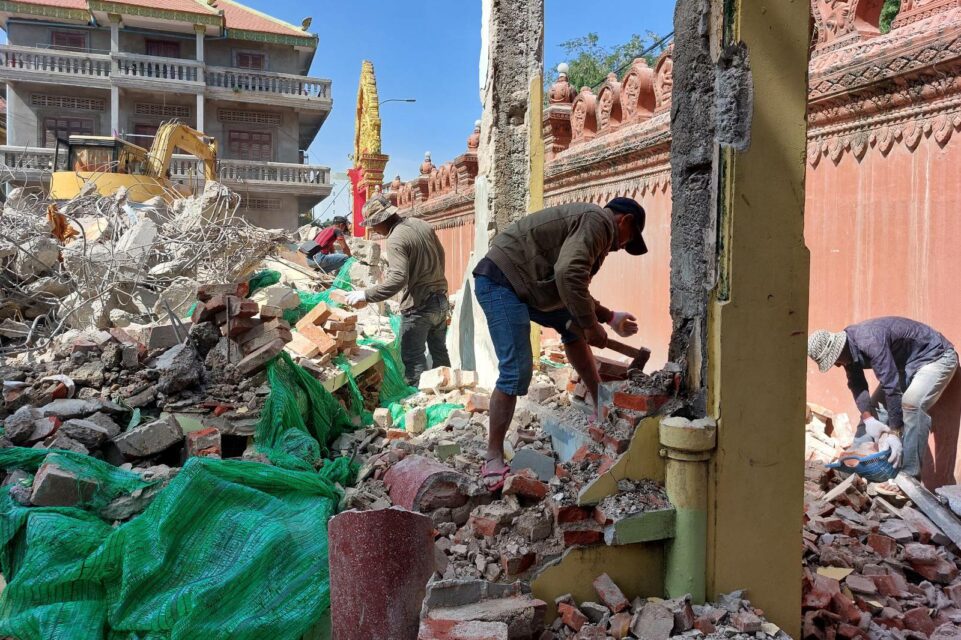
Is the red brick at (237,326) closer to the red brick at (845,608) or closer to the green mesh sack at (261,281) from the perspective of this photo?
the green mesh sack at (261,281)

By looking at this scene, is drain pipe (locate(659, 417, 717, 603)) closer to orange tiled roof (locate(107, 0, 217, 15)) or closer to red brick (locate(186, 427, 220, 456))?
red brick (locate(186, 427, 220, 456))

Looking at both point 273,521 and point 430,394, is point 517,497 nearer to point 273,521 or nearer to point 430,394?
point 273,521

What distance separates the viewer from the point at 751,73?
2363mm

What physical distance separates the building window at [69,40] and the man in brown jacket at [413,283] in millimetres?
25100

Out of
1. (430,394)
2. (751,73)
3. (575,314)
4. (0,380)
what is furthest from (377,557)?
(0,380)

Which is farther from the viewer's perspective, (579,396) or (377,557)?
(579,396)

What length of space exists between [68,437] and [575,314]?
2.89 metres

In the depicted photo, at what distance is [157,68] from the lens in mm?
24672

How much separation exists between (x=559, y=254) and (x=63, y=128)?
27.2m

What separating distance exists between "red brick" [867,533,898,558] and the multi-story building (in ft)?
74.6

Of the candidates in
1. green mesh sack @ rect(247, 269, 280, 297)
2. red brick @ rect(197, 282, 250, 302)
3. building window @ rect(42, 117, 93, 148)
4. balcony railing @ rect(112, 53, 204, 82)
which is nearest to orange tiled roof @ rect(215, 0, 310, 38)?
balcony railing @ rect(112, 53, 204, 82)

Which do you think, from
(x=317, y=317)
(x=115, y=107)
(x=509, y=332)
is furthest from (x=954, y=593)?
(x=115, y=107)

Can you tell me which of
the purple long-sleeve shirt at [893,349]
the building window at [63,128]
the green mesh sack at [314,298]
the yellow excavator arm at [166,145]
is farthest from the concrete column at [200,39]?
the purple long-sleeve shirt at [893,349]

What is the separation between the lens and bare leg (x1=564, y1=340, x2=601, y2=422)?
3.81 metres
